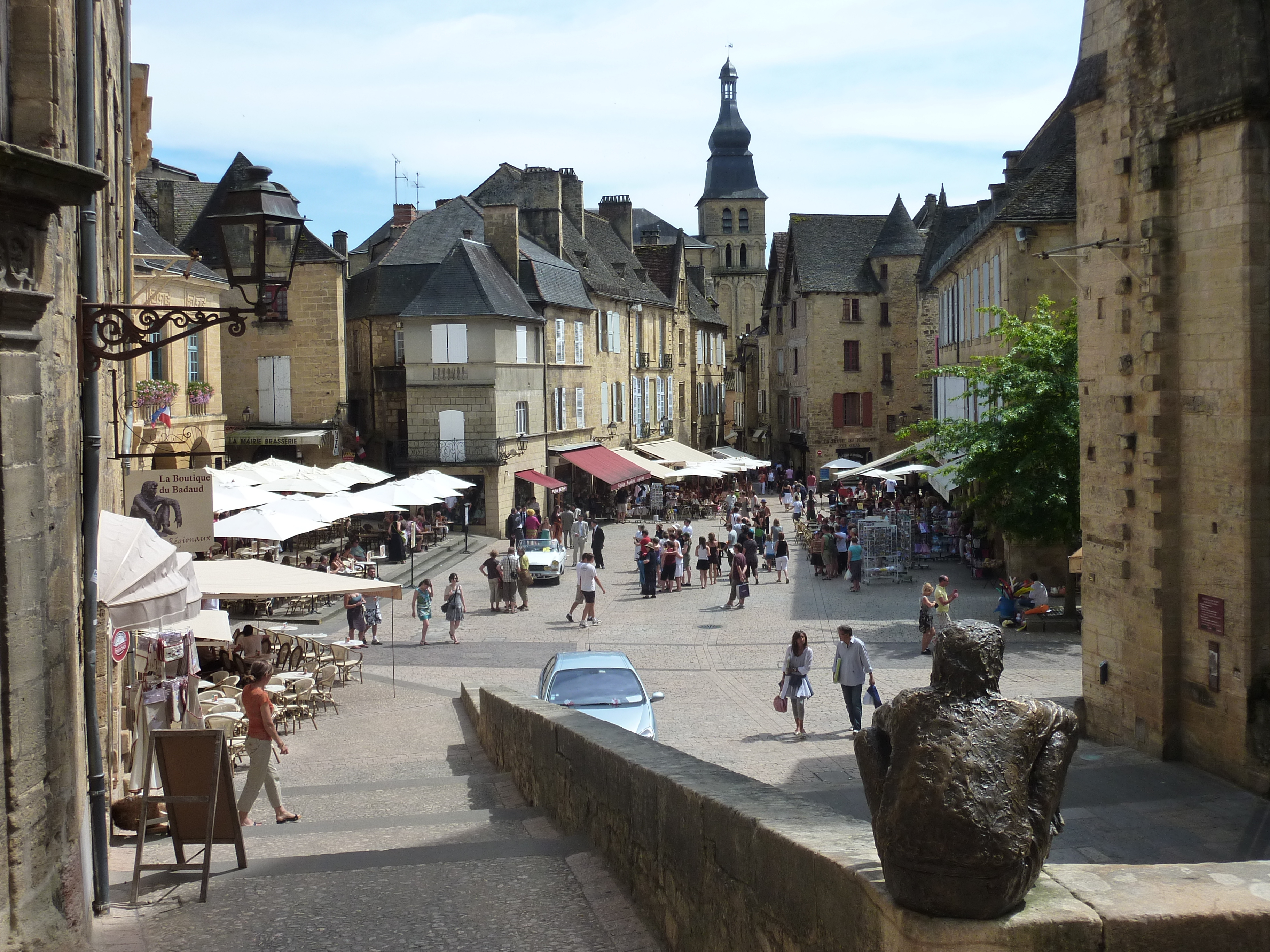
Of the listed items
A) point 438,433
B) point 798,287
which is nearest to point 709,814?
point 438,433

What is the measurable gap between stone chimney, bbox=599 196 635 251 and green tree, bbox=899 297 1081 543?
125 feet

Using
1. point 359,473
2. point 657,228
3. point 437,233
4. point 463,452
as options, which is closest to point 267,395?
point 463,452

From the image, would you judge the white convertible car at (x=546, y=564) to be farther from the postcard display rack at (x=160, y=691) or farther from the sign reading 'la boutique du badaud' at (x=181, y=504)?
the sign reading 'la boutique du badaud' at (x=181, y=504)

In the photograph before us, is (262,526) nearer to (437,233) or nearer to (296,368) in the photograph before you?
(296,368)

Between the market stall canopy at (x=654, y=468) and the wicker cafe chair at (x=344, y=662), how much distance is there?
1037 inches

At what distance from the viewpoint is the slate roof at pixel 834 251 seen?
55531 mm

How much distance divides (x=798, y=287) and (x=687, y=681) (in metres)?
41.0

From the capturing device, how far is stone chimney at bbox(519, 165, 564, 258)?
152ft

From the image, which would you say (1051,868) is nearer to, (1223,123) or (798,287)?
(1223,123)

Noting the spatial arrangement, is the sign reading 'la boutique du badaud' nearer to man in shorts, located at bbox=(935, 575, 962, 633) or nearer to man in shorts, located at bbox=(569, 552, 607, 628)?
man in shorts, located at bbox=(935, 575, 962, 633)

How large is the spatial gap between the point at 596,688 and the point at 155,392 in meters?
14.1

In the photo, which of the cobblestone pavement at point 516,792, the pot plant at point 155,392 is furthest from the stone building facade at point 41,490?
the pot plant at point 155,392

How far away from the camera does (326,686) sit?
626 inches

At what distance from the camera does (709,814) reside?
522cm
